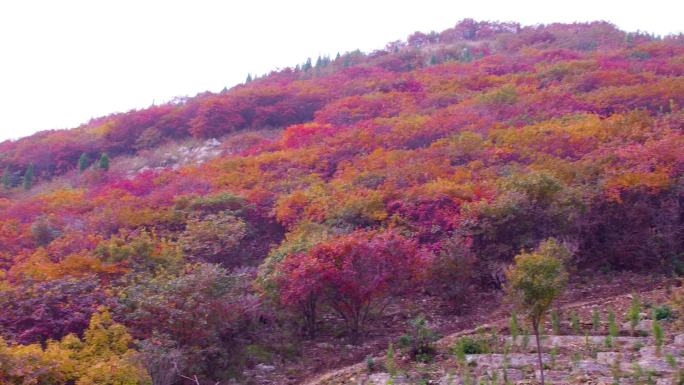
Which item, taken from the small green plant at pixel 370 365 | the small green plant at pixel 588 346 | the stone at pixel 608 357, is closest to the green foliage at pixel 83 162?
the small green plant at pixel 370 365

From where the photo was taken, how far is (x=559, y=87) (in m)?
21.3

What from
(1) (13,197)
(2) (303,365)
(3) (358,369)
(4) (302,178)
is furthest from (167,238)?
(1) (13,197)

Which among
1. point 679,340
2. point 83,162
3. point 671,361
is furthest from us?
point 83,162

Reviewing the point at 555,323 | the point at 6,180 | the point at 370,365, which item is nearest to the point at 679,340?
the point at 555,323

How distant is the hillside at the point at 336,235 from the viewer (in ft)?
26.0

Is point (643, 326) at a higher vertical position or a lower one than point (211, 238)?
lower

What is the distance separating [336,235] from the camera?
10320mm

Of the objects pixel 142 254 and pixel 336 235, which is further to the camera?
pixel 142 254

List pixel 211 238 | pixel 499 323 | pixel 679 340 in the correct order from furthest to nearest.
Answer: pixel 211 238
pixel 499 323
pixel 679 340

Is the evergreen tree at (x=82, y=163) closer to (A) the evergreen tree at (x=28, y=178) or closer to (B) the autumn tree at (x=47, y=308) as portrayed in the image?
A: (A) the evergreen tree at (x=28, y=178)

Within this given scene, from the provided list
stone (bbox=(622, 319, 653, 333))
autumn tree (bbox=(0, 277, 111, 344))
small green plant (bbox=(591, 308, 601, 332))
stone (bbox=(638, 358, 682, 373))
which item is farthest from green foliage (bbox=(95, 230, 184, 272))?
stone (bbox=(638, 358, 682, 373))

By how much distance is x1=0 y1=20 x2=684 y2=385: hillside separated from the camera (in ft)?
26.0

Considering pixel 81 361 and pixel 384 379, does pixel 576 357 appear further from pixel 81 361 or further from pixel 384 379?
pixel 81 361

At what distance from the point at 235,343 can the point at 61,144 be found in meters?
20.6
